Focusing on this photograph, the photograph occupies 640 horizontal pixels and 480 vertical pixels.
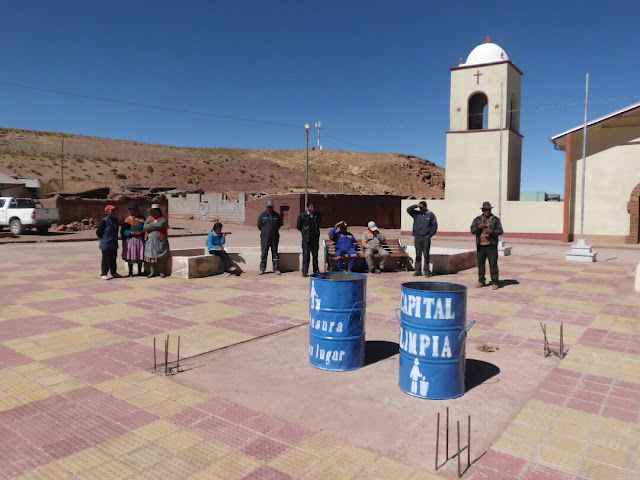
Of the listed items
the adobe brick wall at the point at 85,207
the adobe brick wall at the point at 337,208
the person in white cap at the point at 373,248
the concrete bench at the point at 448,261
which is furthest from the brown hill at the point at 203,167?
the concrete bench at the point at 448,261

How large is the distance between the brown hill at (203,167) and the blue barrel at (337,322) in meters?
44.1

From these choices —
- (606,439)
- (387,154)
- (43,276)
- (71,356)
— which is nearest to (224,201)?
(43,276)

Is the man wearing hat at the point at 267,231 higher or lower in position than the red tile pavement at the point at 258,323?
higher

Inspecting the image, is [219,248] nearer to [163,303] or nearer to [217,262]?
[217,262]

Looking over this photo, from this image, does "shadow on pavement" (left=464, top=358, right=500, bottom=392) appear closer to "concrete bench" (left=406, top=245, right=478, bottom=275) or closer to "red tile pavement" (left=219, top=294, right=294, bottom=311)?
"red tile pavement" (left=219, top=294, right=294, bottom=311)

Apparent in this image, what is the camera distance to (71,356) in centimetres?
546

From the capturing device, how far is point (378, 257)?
12.1 metres

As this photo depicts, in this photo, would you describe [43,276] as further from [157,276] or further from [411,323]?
[411,323]

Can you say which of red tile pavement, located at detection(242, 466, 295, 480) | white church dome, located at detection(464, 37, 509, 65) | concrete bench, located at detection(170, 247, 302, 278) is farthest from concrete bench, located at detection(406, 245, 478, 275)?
white church dome, located at detection(464, 37, 509, 65)

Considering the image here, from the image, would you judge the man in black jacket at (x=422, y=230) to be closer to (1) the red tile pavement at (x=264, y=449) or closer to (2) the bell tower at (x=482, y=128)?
(1) the red tile pavement at (x=264, y=449)

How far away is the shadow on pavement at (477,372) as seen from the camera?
4828 mm

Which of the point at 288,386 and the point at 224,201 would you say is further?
the point at 224,201

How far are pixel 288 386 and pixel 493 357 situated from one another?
94.9 inches

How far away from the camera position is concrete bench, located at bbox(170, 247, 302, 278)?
10.9 m
